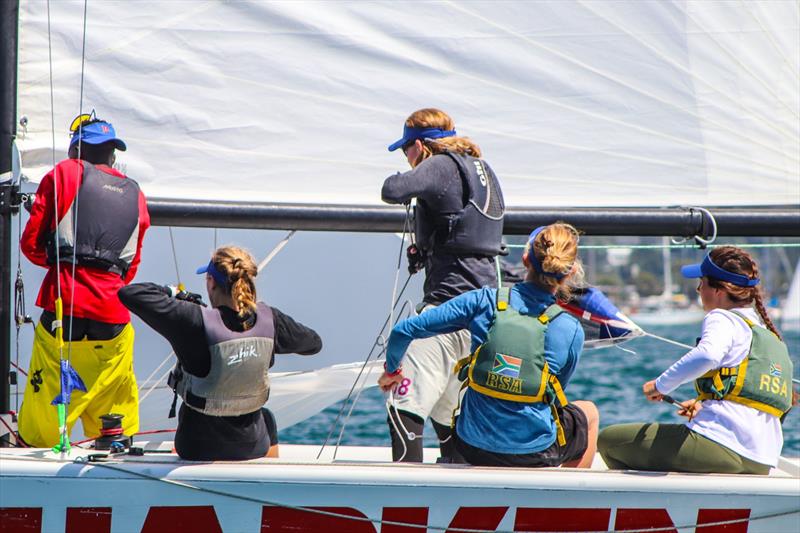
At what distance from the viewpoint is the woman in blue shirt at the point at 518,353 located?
123 inches

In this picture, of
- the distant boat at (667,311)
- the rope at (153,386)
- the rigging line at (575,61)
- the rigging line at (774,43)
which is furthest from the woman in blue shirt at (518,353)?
the distant boat at (667,311)

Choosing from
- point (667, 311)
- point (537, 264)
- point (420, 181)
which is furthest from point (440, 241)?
point (667, 311)

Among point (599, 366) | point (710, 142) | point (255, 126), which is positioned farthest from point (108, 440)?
point (599, 366)

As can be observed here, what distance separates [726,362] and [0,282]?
2.53 meters

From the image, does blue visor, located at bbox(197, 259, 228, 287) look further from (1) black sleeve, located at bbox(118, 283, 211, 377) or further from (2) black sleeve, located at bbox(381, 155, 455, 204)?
(2) black sleeve, located at bbox(381, 155, 455, 204)

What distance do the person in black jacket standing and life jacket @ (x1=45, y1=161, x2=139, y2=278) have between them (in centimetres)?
94

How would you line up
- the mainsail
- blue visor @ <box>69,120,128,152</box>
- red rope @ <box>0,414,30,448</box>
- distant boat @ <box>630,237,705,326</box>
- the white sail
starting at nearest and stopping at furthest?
red rope @ <box>0,414,30,448</box>
blue visor @ <box>69,120,128,152</box>
the mainsail
the white sail
distant boat @ <box>630,237,705,326</box>

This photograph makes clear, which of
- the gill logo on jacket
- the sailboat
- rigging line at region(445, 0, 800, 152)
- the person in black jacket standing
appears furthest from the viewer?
rigging line at region(445, 0, 800, 152)

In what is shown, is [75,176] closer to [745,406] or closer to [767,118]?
[745,406]

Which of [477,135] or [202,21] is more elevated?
[202,21]

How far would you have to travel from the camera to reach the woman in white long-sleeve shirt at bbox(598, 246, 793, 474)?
10.5 ft

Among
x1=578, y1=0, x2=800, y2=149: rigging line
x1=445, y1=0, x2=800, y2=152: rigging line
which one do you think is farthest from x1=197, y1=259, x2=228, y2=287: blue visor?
x1=578, y1=0, x2=800, y2=149: rigging line

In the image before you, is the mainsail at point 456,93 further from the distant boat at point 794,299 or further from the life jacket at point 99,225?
the distant boat at point 794,299

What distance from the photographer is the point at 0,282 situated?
13.2 ft
